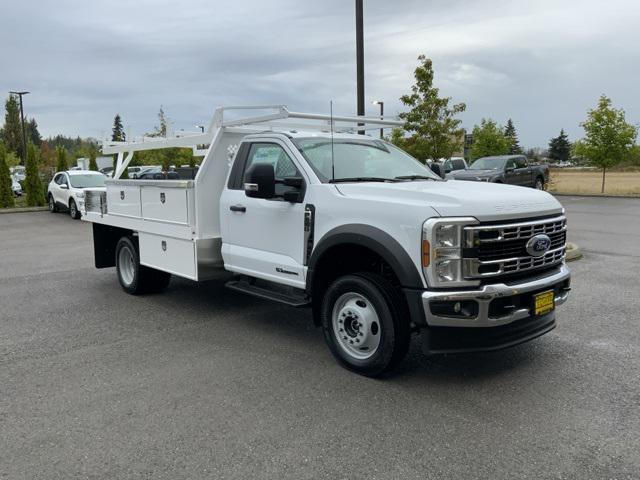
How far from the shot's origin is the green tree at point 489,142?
133ft

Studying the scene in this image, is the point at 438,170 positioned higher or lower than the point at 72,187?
higher

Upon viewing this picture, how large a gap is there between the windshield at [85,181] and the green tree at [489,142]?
2809cm

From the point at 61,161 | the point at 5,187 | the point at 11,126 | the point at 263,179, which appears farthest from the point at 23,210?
the point at 11,126

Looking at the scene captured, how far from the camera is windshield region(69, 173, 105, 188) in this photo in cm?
2073

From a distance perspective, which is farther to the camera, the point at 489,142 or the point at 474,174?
the point at 489,142

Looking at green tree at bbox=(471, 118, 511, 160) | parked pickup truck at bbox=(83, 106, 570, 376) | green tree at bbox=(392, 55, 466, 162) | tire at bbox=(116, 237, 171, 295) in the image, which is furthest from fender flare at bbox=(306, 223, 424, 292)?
green tree at bbox=(471, 118, 511, 160)

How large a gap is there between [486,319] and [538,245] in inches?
31.2

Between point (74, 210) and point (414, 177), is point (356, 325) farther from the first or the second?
point (74, 210)

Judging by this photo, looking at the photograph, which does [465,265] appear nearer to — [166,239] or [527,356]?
[527,356]

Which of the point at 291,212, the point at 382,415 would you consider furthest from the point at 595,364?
the point at 291,212

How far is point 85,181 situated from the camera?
21.0 meters

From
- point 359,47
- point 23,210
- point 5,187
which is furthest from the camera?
point 5,187

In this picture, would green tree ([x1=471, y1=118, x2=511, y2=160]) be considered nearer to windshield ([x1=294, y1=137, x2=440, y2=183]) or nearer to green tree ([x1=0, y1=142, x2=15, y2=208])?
green tree ([x1=0, y1=142, x2=15, y2=208])

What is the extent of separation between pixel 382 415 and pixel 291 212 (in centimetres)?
211
